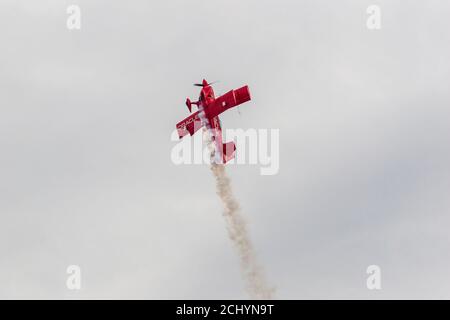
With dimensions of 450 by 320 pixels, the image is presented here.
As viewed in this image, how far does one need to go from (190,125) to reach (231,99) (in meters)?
8.11

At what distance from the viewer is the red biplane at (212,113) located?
150 meters

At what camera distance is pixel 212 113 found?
15100 cm

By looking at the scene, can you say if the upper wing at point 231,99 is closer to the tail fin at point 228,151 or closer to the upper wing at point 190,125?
the upper wing at point 190,125

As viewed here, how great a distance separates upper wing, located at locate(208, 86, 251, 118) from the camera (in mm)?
149375

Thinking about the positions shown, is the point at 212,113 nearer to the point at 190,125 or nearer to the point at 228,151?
the point at 190,125

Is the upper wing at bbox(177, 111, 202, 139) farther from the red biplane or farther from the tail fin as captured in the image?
the tail fin

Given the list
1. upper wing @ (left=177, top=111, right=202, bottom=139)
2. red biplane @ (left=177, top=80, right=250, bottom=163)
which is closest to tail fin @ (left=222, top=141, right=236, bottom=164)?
red biplane @ (left=177, top=80, right=250, bottom=163)

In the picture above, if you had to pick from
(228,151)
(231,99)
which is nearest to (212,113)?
(231,99)

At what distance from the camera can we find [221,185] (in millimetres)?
159625

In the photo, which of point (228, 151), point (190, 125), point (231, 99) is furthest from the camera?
point (228, 151)
